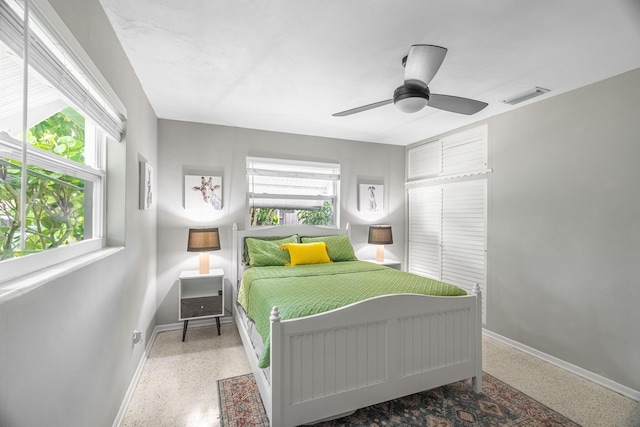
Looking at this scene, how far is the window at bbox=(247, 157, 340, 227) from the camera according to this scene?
12.8 ft

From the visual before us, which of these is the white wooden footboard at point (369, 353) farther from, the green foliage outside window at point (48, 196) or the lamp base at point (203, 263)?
the lamp base at point (203, 263)

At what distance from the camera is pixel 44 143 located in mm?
1220

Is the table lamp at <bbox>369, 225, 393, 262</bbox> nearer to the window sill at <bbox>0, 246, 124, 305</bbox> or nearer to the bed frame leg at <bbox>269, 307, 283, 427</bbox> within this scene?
the bed frame leg at <bbox>269, 307, 283, 427</bbox>

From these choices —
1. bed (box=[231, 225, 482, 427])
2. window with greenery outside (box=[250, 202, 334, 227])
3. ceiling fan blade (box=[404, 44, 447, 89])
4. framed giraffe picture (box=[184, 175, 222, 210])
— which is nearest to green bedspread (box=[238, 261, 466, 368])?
bed (box=[231, 225, 482, 427])

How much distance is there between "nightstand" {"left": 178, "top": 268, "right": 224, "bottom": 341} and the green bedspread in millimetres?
352

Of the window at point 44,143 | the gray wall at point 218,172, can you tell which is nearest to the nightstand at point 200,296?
the gray wall at point 218,172

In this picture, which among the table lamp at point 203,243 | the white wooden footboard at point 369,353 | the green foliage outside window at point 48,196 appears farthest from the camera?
the table lamp at point 203,243

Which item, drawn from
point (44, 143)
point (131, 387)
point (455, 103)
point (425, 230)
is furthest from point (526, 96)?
point (131, 387)

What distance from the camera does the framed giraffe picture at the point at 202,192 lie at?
3.54m

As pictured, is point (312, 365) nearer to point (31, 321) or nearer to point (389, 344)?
point (389, 344)

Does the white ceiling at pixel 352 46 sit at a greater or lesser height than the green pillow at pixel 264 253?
greater

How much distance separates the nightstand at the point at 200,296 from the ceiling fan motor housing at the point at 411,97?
2.50 meters

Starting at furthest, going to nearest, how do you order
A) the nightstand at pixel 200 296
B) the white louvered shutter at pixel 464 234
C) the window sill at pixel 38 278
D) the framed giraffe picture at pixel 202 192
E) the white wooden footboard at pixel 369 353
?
the framed giraffe picture at pixel 202 192 < the white louvered shutter at pixel 464 234 < the nightstand at pixel 200 296 < the white wooden footboard at pixel 369 353 < the window sill at pixel 38 278

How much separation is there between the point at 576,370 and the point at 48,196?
390cm
